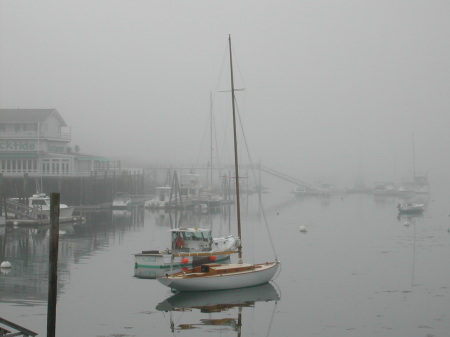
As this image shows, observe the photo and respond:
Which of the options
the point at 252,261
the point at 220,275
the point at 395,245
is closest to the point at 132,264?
the point at 252,261

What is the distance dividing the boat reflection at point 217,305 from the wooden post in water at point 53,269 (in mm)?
6394

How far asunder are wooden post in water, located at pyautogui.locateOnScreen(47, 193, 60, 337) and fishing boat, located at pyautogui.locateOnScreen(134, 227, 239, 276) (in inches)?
577

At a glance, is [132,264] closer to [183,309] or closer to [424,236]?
[183,309]

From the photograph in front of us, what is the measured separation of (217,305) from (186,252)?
33.2 feet

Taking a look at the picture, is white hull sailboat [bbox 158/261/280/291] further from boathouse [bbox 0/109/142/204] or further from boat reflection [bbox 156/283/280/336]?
boathouse [bbox 0/109/142/204]

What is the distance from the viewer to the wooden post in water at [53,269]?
18.1m

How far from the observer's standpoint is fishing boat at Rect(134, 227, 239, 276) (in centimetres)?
3434

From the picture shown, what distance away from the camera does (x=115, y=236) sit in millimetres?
55062

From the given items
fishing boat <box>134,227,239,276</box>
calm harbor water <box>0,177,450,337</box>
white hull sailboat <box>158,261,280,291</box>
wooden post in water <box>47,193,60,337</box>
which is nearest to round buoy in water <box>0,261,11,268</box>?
calm harbor water <box>0,177,450,337</box>

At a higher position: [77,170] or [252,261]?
[77,170]

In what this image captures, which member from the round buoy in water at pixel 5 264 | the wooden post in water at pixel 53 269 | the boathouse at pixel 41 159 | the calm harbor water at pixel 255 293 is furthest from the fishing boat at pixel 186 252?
the boathouse at pixel 41 159

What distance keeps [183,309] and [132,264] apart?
504 inches

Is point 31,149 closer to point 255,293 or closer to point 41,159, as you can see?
point 41,159

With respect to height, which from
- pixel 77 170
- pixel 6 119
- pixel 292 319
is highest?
pixel 6 119
